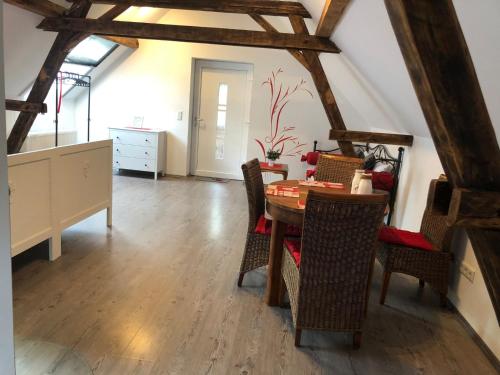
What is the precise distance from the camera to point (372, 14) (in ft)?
7.70

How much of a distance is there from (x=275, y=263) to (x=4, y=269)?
64.9 inches

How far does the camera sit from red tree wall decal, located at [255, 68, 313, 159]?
20.4 ft

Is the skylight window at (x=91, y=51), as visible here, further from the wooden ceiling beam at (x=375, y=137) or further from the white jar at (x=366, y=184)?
the white jar at (x=366, y=184)

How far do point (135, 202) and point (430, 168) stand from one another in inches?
127

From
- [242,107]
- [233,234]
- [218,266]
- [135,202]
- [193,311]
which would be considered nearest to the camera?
[193,311]

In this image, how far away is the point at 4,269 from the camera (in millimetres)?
1273

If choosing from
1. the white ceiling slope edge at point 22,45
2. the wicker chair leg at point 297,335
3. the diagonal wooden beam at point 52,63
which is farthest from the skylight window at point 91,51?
the wicker chair leg at point 297,335

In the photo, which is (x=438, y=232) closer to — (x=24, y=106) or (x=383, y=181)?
(x=383, y=181)

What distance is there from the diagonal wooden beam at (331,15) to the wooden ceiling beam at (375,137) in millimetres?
1033

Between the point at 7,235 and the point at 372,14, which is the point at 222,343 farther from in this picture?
the point at 372,14

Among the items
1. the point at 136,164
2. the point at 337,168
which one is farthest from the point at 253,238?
the point at 136,164

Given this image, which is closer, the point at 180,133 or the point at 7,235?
the point at 7,235

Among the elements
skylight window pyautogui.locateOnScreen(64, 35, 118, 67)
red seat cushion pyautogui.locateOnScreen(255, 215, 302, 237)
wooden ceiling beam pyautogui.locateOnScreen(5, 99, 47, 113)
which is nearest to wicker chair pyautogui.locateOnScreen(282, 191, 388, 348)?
red seat cushion pyautogui.locateOnScreen(255, 215, 302, 237)

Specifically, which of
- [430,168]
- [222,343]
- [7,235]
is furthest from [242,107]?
[7,235]
